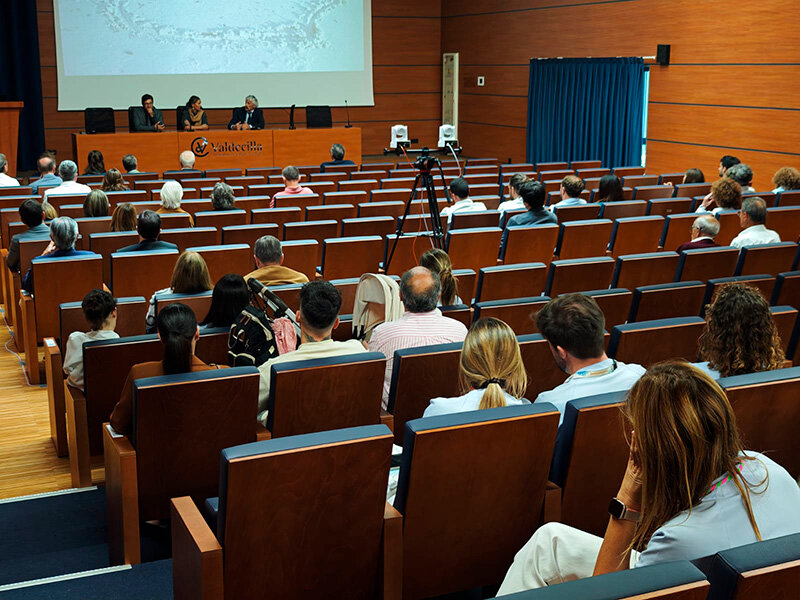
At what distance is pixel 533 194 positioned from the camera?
6.62 meters

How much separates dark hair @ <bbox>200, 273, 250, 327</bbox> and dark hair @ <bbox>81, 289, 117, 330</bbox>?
0.48 metres

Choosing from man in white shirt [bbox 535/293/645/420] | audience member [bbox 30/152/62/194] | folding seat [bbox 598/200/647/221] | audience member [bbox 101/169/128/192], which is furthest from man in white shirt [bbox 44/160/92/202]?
man in white shirt [bbox 535/293/645/420]

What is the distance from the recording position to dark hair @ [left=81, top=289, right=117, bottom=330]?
384 centimetres

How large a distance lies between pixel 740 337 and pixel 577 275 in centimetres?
219

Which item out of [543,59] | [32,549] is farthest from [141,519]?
[543,59]

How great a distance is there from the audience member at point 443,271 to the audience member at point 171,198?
3.21m

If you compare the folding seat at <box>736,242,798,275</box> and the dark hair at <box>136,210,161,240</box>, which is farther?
the dark hair at <box>136,210,161,240</box>

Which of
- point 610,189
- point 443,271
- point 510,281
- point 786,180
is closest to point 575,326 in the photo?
point 443,271

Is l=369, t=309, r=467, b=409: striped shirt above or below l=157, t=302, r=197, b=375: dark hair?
below

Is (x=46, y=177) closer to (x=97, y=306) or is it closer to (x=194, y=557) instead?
(x=97, y=306)

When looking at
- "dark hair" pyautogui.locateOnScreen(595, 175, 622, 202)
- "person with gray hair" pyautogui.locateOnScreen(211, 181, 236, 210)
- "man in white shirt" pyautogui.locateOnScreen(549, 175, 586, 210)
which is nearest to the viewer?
"person with gray hair" pyautogui.locateOnScreen(211, 181, 236, 210)

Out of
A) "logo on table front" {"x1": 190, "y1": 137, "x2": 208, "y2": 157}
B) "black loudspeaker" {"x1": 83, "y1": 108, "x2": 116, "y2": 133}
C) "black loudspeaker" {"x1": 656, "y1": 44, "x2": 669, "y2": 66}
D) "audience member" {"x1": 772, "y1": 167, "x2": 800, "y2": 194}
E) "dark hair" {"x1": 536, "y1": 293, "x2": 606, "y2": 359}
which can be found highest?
"black loudspeaker" {"x1": 656, "y1": 44, "x2": 669, "y2": 66}

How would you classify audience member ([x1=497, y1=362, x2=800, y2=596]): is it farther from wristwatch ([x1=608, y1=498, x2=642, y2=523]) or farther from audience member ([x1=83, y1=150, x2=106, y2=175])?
audience member ([x1=83, y1=150, x2=106, y2=175])

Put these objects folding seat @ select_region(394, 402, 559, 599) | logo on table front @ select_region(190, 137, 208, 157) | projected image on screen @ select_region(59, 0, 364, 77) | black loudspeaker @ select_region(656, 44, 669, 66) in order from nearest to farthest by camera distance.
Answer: folding seat @ select_region(394, 402, 559, 599) < black loudspeaker @ select_region(656, 44, 669, 66) < logo on table front @ select_region(190, 137, 208, 157) < projected image on screen @ select_region(59, 0, 364, 77)
